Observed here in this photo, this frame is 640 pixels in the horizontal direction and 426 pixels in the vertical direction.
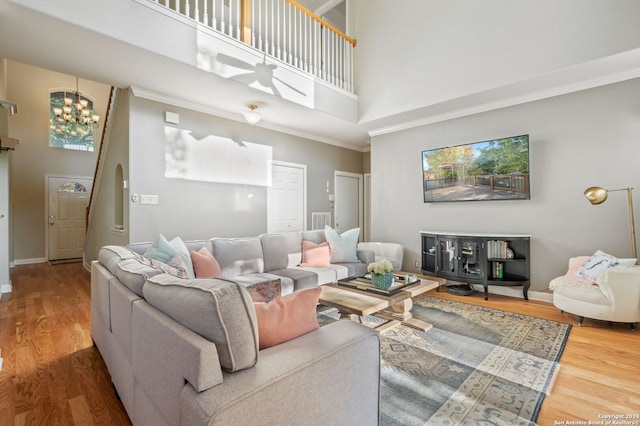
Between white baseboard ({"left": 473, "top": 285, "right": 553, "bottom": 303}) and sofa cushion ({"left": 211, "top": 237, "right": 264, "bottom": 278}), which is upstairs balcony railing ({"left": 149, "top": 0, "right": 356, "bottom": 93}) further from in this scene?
white baseboard ({"left": 473, "top": 285, "right": 553, "bottom": 303})

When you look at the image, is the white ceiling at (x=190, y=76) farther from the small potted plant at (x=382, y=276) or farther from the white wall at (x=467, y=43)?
the small potted plant at (x=382, y=276)

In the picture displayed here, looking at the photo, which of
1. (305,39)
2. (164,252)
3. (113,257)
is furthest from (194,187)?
(305,39)

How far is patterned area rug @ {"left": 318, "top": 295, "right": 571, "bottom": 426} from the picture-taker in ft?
5.56

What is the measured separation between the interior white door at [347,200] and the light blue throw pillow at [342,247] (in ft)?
7.28

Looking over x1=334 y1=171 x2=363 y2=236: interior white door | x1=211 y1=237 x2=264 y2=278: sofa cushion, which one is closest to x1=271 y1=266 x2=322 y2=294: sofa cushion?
x1=211 y1=237 x2=264 y2=278: sofa cushion

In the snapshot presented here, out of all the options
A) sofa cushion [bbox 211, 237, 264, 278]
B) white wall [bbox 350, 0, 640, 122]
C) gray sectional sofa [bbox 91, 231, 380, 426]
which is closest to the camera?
gray sectional sofa [bbox 91, 231, 380, 426]

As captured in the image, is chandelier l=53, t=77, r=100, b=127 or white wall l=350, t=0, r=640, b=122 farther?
chandelier l=53, t=77, r=100, b=127

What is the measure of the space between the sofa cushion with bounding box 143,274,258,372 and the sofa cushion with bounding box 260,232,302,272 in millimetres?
2649

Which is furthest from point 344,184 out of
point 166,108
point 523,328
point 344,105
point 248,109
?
point 523,328

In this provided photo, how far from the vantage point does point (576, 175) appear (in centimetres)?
366

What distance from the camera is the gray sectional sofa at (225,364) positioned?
90cm

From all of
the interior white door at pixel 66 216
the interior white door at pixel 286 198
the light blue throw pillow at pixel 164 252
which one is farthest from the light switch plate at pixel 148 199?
the interior white door at pixel 66 216

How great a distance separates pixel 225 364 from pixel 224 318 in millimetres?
149

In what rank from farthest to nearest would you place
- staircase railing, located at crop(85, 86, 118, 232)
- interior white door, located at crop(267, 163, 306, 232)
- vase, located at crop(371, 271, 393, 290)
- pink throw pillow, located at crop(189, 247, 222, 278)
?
interior white door, located at crop(267, 163, 306, 232)
staircase railing, located at crop(85, 86, 118, 232)
pink throw pillow, located at crop(189, 247, 222, 278)
vase, located at crop(371, 271, 393, 290)
